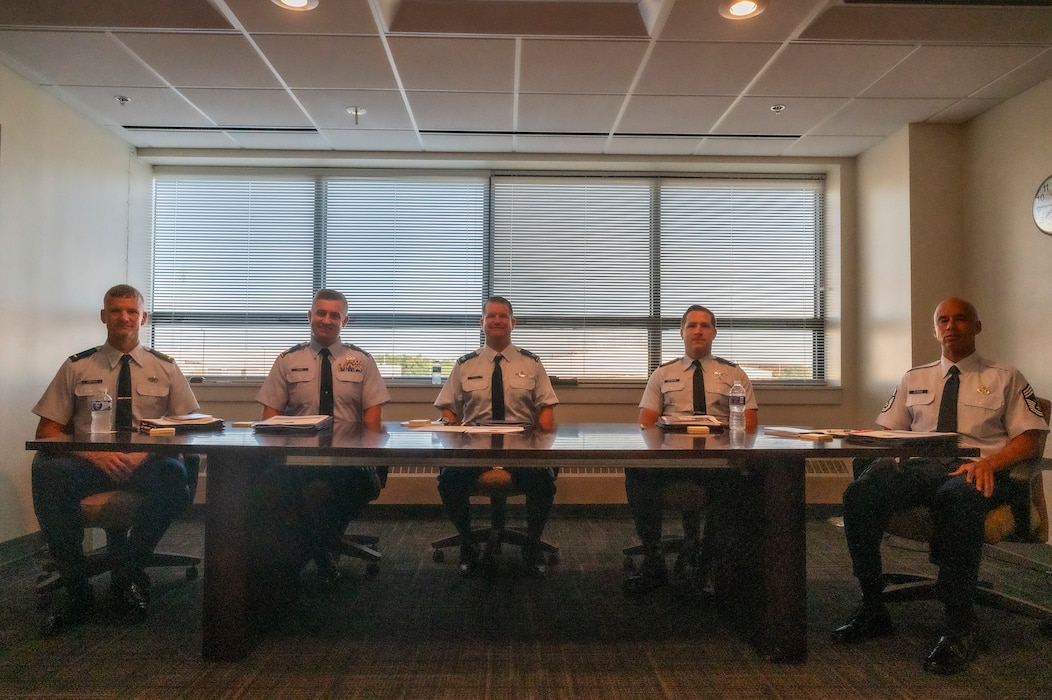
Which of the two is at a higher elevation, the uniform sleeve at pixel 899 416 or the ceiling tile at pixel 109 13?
the ceiling tile at pixel 109 13

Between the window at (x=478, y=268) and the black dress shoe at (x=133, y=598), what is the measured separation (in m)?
2.49

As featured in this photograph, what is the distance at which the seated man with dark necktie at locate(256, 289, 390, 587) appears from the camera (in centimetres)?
296

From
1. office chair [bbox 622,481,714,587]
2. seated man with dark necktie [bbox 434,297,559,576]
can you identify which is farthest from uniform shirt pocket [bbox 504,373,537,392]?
office chair [bbox 622,481,714,587]

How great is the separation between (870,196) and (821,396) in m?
1.55

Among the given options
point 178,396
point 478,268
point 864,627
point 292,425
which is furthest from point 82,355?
point 864,627

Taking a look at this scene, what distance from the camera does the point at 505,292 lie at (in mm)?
5012

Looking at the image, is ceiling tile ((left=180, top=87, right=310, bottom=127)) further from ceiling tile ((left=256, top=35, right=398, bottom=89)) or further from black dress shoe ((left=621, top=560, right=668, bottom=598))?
black dress shoe ((left=621, top=560, right=668, bottom=598))

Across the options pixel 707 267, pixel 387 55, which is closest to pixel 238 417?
pixel 387 55

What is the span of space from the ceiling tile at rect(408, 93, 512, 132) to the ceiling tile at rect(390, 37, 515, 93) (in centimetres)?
13

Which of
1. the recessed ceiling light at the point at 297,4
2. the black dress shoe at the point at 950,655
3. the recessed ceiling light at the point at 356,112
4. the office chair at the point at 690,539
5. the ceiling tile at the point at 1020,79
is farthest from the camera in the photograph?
the recessed ceiling light at the point at 356,112

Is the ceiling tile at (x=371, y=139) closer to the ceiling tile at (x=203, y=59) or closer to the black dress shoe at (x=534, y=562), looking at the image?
the ceiling tile at (x=203, y=59)

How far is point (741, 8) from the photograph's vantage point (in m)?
2.91

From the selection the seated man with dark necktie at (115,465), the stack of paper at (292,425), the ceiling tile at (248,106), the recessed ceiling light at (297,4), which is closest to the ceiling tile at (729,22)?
the recessed ceiling light at (297,4)

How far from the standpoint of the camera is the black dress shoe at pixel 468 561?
3153 mm
